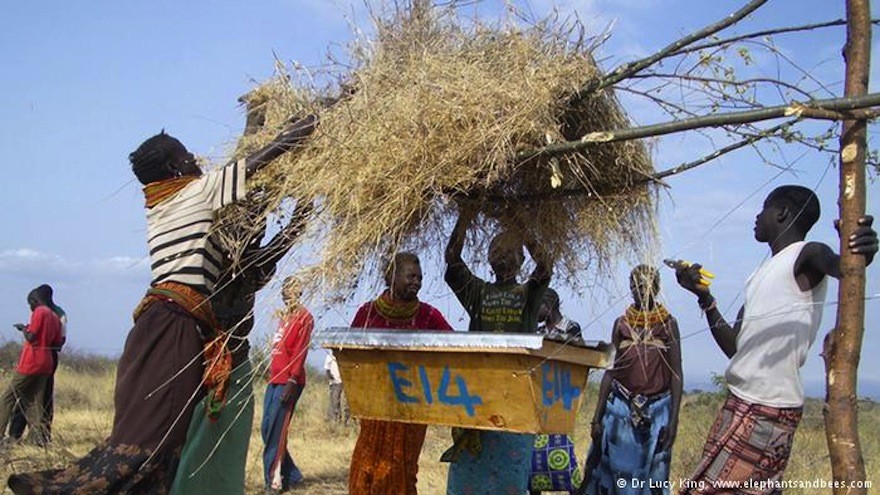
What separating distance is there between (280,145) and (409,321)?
125 cm

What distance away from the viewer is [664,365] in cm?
591

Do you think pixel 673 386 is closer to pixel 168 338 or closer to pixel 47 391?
pixel 168 338

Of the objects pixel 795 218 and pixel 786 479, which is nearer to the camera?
pixel 795 218

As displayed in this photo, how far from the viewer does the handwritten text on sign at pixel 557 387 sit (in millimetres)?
3395

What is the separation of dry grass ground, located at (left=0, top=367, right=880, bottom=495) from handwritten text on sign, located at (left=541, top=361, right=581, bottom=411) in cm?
334

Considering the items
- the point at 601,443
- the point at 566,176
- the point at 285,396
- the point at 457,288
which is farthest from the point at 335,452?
the point at 566,176

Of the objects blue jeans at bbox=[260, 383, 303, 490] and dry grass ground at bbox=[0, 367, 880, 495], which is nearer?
blue jeans at bbox=[260, 383, 303, 490]

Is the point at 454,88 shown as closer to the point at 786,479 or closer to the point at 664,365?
the point at 664,365

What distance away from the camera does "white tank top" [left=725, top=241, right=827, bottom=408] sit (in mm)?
3375

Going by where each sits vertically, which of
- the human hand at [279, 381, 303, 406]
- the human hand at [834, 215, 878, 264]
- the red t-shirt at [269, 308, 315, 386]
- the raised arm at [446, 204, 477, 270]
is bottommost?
the human hand at [279, 381, 303, 406]

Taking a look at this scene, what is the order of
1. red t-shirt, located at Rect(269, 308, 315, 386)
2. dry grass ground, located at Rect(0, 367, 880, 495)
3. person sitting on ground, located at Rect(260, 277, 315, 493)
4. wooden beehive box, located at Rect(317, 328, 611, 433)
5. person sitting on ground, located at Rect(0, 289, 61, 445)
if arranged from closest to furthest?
1. wooden beehive box, located at Rect(317, 328, 611, 433)
2. red t-shirt, located at Rect(269, 308, 315, 386)
3. person sitting on ground, located at Rect(260, 277, 315, 493)
4. dry grass ground, located at Rect(0, 367, 880, 495)
5. person sitting on ground, located at Rect(0, 289, 61, 445)

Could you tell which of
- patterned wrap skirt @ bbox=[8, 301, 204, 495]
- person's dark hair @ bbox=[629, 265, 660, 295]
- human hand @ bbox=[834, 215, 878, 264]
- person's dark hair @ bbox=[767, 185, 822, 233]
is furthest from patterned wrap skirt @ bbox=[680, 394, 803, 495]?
patterned wrap skirt @ bbox=[8, 301, 204, 495]

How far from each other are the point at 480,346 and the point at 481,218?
1.17 meters

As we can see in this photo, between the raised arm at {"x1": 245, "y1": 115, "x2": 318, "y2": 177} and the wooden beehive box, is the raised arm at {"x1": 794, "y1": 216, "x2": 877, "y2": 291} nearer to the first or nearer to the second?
the wooden beehive box
